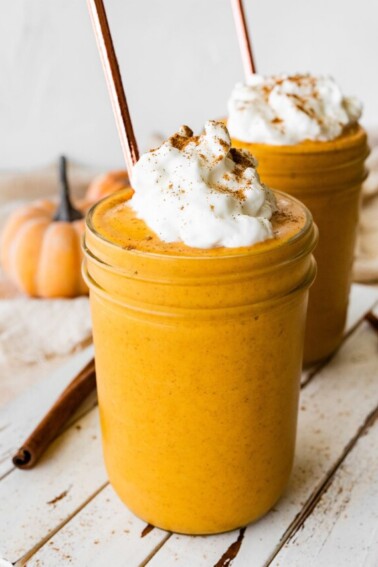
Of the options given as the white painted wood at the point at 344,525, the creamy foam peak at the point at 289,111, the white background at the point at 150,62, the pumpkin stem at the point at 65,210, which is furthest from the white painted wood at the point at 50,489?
the white background at the point at 150,62

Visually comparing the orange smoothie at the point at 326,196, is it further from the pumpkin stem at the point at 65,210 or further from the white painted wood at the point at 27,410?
the pumpkin stem at the point at 65,210

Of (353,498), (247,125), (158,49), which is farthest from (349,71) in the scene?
(353,498)

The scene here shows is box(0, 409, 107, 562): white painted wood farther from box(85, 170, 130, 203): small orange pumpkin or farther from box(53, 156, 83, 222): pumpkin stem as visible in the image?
box(85, 170, 130, 203): small orange pumpkin

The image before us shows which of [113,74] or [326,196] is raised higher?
[113,74]

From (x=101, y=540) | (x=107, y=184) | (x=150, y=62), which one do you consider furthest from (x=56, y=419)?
(x=150, y=62)

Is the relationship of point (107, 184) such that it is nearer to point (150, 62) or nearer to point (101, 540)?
point (150, 62)

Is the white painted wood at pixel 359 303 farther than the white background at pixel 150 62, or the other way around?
the white background at pixel 150 62
